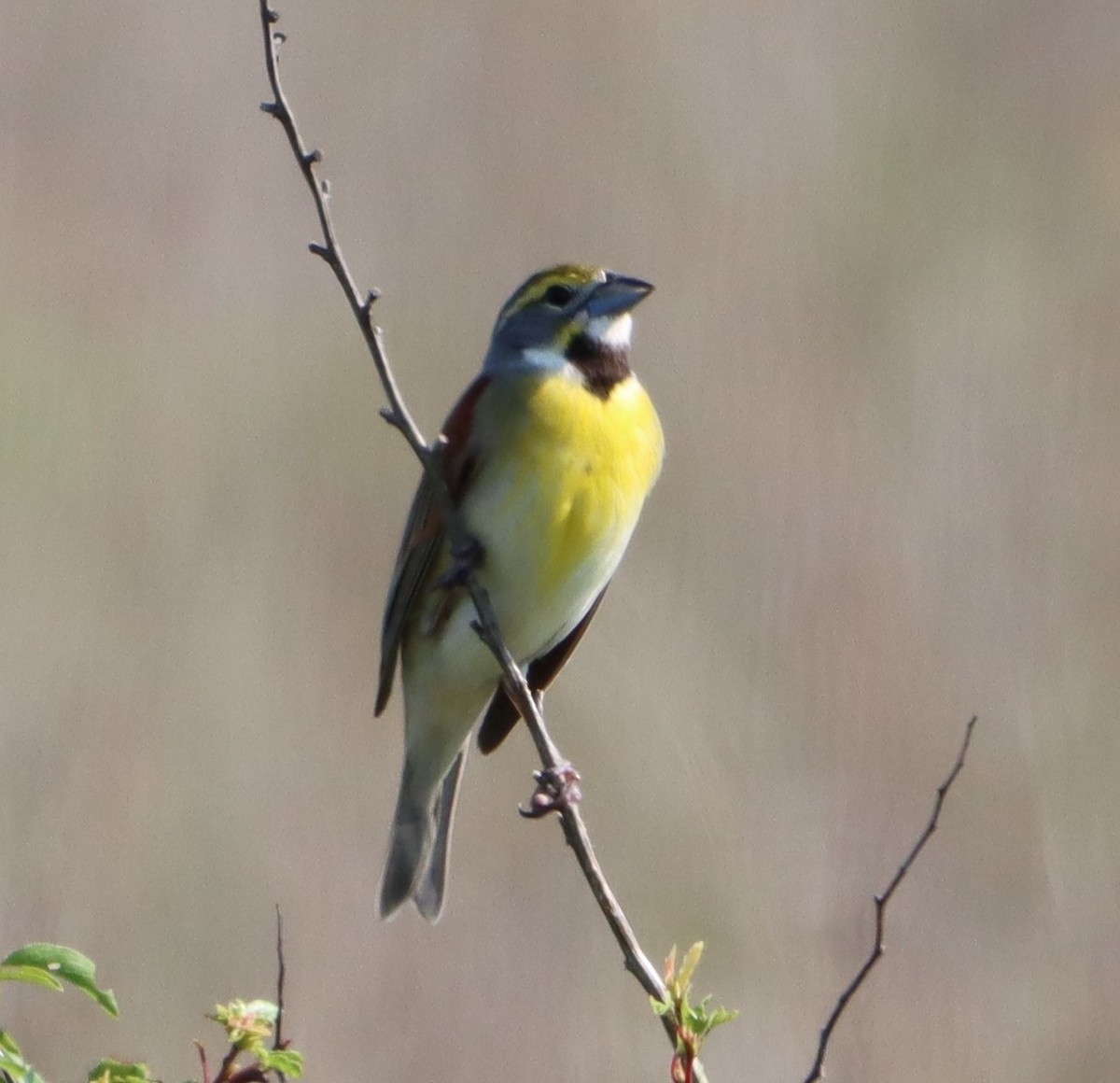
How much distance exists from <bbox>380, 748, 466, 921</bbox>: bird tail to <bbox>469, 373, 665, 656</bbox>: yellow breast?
65cm

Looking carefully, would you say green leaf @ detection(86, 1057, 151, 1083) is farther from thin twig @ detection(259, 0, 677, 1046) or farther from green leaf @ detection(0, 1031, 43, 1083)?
thin twig @ detection(259, 0, 677, 1046)

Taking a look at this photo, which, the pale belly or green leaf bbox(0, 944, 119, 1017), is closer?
green leaf bbox(0, 944, 119, 1017)

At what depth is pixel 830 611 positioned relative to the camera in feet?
26.0

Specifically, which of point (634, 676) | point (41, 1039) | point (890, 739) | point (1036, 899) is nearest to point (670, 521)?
point (634, 676)

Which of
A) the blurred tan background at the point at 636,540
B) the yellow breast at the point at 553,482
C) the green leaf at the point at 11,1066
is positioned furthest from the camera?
the blurred tan background at the point at 636,540

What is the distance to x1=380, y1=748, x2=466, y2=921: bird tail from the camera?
482 cm

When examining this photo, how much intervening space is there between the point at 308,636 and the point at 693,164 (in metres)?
2.85

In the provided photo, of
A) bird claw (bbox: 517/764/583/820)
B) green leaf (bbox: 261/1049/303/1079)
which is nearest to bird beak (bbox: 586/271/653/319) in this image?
bird claw (bbox: 517/764/583/820)

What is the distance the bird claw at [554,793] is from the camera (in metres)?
3.38

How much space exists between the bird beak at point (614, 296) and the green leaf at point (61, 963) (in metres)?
2.34

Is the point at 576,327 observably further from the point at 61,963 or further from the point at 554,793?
the point at 61,963

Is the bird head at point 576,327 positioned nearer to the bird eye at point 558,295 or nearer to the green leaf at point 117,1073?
the bird eye at point 558,295

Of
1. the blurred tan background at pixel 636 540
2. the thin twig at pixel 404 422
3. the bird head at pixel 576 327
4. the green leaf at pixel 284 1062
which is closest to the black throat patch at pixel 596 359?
the bird head at pixel 576 327

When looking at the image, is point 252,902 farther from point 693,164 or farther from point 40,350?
point 693,164
